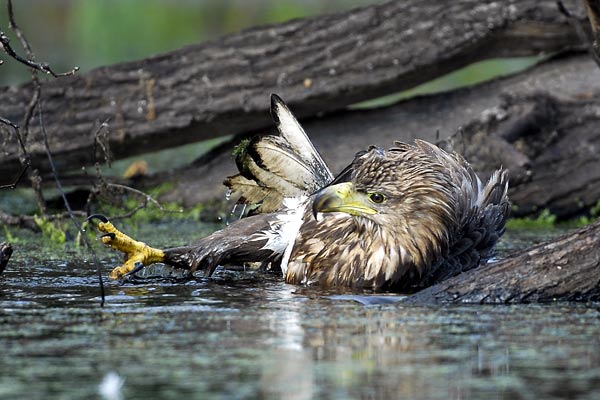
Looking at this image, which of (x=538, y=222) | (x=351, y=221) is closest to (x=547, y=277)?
(x=351, y=221)

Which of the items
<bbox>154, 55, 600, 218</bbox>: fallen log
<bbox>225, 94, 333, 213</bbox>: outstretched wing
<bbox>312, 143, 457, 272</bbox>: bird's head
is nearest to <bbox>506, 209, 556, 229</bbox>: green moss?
<bbox>154, 55, 600, 218</bbox>: fallen log

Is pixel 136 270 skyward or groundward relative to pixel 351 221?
groundward

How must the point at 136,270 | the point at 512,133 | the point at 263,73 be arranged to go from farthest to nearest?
the point at 263,73
the point at 512,133
the point at 136,270

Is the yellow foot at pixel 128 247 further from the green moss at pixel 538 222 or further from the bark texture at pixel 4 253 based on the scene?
the green moss at pixel 538 222

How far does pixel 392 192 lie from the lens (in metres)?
6.23

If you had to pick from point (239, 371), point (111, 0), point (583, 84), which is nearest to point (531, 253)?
point (239, 371)

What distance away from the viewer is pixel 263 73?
30.5ft

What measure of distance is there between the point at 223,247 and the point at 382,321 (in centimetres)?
182

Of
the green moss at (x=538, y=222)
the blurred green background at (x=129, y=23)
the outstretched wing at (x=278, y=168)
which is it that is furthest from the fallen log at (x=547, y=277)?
the blurred green background at (x=129, y=23)

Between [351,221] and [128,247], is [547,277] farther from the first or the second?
[128,247]

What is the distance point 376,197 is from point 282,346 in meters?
1.76

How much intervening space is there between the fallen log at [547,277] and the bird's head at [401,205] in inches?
28.5

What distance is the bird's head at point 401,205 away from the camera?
20.2ft

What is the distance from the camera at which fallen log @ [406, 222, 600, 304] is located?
5.41 metres
